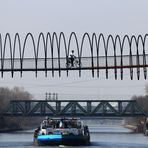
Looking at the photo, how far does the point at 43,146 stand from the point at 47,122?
17.8 metres

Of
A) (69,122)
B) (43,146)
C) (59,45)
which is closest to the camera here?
(59,45)

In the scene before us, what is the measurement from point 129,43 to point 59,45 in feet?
21.1

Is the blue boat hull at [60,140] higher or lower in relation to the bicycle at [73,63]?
lower

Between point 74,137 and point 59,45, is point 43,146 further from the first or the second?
point 59,45

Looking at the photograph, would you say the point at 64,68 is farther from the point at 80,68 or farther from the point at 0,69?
the point at 0,69

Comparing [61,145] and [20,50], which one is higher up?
[20,50]

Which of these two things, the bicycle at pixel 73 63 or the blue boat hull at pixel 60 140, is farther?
the blue boat hull at pixel 60 140

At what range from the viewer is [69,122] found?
437 ft

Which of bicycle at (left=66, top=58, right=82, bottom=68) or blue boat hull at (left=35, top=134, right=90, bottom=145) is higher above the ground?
bicycle at (left=66, top=58, right=82, bottom=68)

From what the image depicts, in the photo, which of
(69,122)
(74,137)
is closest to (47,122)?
(69,122)

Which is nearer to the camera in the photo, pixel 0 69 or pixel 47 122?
pixel 0 69

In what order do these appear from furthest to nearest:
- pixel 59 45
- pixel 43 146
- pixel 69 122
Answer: pixel 69 122 → pixel 43 146 → pixel 59 45

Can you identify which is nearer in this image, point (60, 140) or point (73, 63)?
point (73, 63)

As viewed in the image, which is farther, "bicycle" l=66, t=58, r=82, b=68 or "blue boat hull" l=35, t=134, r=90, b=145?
"blue boat hull" l=35, t=134, r=90, b=145
